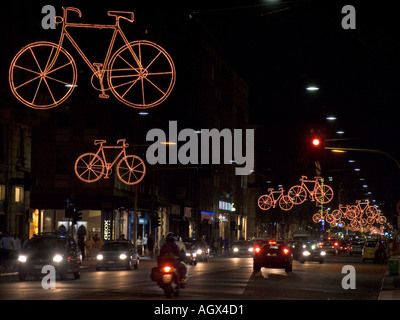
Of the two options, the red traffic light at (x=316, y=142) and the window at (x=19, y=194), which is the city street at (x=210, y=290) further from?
the window at (x=19, y=194)

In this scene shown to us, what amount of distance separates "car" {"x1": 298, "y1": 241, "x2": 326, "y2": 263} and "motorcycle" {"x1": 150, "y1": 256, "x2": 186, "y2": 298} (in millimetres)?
36852

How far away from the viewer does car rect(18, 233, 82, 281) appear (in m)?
35.6

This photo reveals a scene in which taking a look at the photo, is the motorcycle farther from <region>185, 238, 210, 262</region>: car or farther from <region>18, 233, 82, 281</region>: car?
<region>185, 238, 210, 262</region>: car

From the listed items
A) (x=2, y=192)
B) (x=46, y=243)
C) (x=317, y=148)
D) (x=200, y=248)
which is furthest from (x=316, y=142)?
(x=200, y=248)

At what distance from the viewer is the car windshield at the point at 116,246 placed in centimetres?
4606

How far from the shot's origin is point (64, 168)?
70125 mm

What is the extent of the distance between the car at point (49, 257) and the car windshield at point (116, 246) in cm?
851

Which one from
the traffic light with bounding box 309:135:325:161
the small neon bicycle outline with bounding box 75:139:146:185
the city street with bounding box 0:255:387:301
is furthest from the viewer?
the small neon bicycle outline with bounding box 75:139:146:185

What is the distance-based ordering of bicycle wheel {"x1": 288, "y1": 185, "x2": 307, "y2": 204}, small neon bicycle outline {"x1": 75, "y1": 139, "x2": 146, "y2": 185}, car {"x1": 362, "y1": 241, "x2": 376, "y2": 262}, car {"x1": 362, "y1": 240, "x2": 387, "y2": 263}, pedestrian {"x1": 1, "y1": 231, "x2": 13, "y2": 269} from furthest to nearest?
bicycle wheel {"x1": 288, "y1": 185, "x2": 307, "y2": 204} → car {"x1": 362, "y1": 241, "x2": 376, "y2": 262} → car {"x1": 362, "y1": 240, "x2": 387, "y2": 263} → small neon bicycle outline {"x1": 75, "y1": 139, "x2": 146, "y2": 185} → pedestrian {"x1": 1, "y1": 231, "x2": 13, "y2": 269}

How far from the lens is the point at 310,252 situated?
6303 cm

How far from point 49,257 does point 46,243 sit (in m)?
1.27

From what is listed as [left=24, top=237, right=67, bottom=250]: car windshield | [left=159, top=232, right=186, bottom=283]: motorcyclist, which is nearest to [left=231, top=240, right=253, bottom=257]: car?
[left=24, top=237, right=67, bottom=250]: car windshield

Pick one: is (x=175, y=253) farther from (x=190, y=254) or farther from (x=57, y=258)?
(x=190, y=254)
